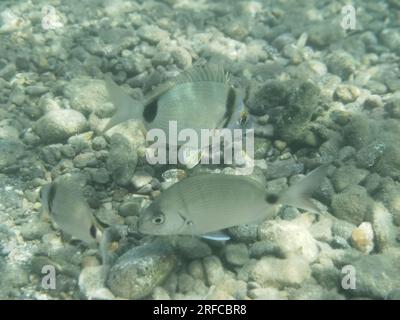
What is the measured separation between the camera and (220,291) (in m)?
2.93

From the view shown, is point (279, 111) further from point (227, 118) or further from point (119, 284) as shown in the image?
point (119, 284)

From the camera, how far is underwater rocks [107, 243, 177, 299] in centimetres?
278

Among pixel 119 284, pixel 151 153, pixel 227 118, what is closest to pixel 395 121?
pixel 227 118

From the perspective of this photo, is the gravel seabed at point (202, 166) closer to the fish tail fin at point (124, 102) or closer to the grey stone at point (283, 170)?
the grey stone at point (283, 170)

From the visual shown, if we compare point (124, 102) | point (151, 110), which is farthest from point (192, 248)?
point (124, 102)

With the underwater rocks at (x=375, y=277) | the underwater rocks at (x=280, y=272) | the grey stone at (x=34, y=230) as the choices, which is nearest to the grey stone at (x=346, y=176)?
the underwater rocks at (x=375, y=277)

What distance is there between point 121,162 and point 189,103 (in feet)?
3.47

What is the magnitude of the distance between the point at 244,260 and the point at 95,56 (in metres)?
3.75

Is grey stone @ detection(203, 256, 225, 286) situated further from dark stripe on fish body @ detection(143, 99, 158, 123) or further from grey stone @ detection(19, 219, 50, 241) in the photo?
grey stone @ detection(19, 219, 50, 241)

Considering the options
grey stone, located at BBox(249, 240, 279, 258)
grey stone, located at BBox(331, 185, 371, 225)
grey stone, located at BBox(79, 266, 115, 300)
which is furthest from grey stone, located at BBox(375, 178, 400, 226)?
grey stone, located at BBox(79, 266, 115, 300)

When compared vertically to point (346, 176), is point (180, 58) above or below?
above

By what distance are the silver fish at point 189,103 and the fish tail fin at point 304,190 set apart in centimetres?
80

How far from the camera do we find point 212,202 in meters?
2.57

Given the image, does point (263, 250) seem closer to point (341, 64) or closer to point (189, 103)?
point (189, 103)
